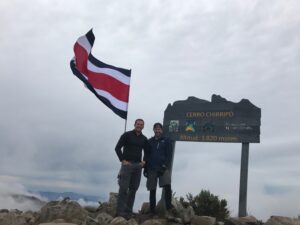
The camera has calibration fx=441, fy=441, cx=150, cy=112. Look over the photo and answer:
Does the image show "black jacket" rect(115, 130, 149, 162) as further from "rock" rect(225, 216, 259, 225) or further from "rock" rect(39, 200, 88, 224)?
"rock" rect(225, 216, 259, 225)

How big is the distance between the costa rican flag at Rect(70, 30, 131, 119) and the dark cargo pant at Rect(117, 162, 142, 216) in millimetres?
2278

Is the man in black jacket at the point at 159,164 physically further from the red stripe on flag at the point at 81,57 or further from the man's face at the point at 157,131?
the red stripe on flag at the point at 81,57

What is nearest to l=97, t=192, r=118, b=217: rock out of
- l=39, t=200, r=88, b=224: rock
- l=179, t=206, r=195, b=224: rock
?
l=39, t=200, r=88, b=224: rock

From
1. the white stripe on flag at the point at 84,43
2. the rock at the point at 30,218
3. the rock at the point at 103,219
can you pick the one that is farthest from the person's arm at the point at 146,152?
the white stripe on flag at the point at 84,43

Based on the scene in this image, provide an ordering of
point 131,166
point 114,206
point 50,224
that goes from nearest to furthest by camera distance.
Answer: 1. point 50,224
2. point 131,166
3. point 114,206

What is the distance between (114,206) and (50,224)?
3.04 m

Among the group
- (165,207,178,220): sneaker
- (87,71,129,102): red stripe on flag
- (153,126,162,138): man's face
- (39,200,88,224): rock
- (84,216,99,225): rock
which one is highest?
(87,71,129,102): red stripe on flag

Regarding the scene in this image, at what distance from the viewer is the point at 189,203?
1330 cm

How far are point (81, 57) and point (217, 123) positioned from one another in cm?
475

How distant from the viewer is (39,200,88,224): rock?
1010 centimetres

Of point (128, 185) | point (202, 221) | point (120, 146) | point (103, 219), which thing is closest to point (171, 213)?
point (202, 221)

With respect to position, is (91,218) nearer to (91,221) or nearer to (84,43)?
(91,221)

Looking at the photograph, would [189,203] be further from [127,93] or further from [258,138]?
[127,93]

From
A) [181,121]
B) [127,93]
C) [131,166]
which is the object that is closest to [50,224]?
[131,166]
